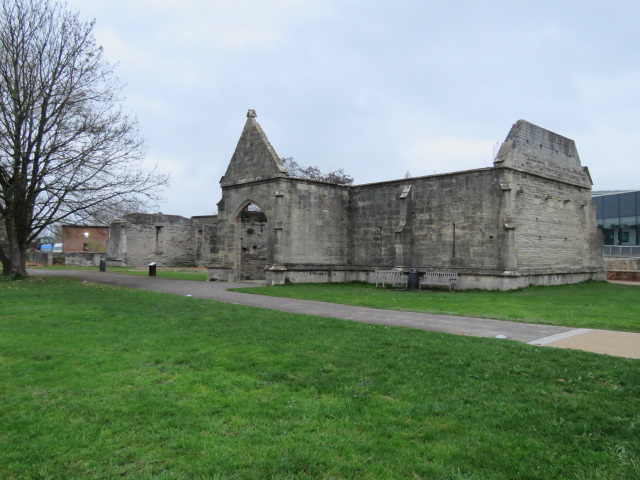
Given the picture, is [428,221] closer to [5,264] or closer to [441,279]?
[441,279]

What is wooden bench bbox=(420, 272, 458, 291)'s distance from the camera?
21.7 meters

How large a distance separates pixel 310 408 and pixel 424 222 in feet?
63.7

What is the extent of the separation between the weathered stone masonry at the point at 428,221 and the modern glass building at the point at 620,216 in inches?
1342

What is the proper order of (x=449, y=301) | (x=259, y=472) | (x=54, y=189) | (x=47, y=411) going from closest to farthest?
(x=259, y=472) → (x=47, y=411) → (x=449, y=301) → (x=54, y=189)

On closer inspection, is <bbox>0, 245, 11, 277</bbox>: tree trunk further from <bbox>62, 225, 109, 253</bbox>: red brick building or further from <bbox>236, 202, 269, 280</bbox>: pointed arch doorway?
<bbox>62, 225, 109, 253</bbox>: red brick building

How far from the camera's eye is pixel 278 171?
23656 mm

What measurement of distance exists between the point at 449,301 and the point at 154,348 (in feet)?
36.2

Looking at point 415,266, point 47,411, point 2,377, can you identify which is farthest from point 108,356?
point 415,266

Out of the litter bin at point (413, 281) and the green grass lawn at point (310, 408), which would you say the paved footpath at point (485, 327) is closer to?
the green grass lawn at point (310, 408)

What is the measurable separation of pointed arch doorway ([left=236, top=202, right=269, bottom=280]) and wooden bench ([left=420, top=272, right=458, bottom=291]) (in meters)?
9.51

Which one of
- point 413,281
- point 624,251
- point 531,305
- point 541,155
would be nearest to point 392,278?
point 413,281

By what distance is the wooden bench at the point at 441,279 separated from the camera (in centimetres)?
2170

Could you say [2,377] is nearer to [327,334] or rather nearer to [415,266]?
[327,334]

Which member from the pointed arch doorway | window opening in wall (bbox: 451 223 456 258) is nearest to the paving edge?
window opening in wall (bbox: 451 223 456 258)
